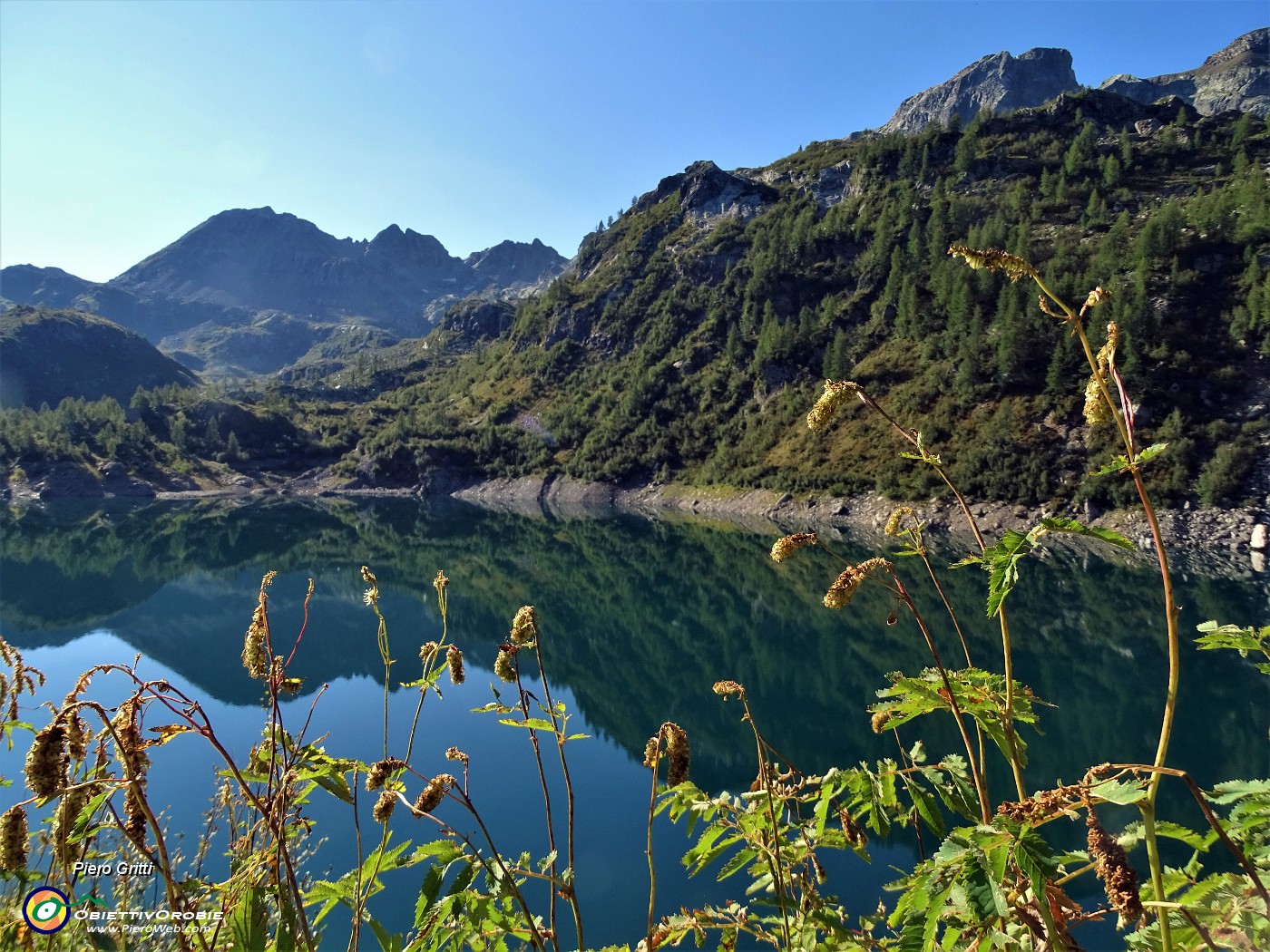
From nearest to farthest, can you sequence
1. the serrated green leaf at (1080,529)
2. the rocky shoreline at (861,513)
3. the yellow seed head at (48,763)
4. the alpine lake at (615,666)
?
the serrated green leaf at (1080,529)
the yellow seed head at (48,763)
the alpine lake at (615,666)
the rocky shoreline at (861,513)

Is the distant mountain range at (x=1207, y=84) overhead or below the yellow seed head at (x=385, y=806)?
overhead

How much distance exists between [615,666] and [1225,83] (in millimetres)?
246335

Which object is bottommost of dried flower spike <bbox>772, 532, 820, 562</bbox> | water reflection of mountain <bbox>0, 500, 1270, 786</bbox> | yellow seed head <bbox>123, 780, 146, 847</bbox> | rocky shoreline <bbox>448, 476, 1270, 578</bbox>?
water reflection of mountain <bbox>0, 500, 1270, 786</bbox>

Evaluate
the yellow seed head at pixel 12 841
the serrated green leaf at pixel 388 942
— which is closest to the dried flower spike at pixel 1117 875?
the serrated green leaf at pixel 388 942

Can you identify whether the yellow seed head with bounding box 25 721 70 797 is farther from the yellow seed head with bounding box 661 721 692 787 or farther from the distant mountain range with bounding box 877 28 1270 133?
the distant mountain range with bounding box 877 28 1270 133

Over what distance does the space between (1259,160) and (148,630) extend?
112m

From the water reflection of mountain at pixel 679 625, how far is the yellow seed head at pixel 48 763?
15.3 metres

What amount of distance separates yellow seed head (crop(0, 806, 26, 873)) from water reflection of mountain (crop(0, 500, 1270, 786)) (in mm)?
15127

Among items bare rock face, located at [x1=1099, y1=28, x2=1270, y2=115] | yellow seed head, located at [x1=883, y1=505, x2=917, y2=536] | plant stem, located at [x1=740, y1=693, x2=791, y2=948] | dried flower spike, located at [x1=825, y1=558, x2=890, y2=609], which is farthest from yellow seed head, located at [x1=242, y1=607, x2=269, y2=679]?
bare rock face, located at [x1=1099, y1=28, x2=1270, y2=115]

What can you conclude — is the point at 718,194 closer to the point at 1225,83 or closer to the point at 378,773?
the point at 378,773

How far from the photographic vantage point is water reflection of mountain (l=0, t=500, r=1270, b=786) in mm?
17297

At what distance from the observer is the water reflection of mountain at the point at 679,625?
17297 millimetres

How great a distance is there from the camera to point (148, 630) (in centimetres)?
3133

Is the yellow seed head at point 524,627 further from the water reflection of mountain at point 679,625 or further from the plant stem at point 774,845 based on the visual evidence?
Answer: the water reflection of mountain at point 679,625
